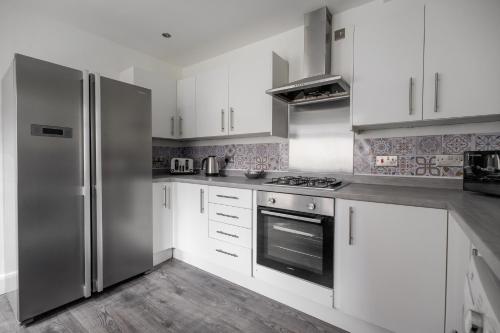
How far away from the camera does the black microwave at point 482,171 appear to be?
4.08ft

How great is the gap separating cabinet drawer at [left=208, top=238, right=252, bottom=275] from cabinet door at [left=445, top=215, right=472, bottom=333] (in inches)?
49.8

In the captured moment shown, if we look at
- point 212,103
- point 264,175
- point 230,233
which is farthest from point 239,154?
point 230,233

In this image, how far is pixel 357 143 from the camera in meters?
2.05

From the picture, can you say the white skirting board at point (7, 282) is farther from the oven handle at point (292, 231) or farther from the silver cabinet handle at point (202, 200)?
the oven handle at point (292, 231)

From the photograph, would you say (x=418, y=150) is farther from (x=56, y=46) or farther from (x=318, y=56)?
(x=56, y=46)

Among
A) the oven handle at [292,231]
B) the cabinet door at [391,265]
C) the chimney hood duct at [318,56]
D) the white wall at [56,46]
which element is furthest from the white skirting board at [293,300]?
the white wall at [56,46]

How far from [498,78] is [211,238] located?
2.29 metres

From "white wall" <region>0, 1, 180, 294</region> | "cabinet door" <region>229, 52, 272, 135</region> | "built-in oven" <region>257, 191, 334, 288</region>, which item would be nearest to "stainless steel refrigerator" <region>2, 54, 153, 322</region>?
"white wall" <region>0, 1, 180, 294</region>

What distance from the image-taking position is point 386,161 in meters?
1.91

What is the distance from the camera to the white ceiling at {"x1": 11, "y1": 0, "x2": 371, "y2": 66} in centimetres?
201

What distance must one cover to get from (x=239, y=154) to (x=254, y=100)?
0.73 m

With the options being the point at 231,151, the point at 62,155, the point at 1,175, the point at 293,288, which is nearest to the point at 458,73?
the point at 293,288

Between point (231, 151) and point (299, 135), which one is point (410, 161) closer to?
point (299, 135)

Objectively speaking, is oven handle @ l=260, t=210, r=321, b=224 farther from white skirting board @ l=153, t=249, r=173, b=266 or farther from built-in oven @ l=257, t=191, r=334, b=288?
white skirting board @ l=153, t=249, r=173, b=266
